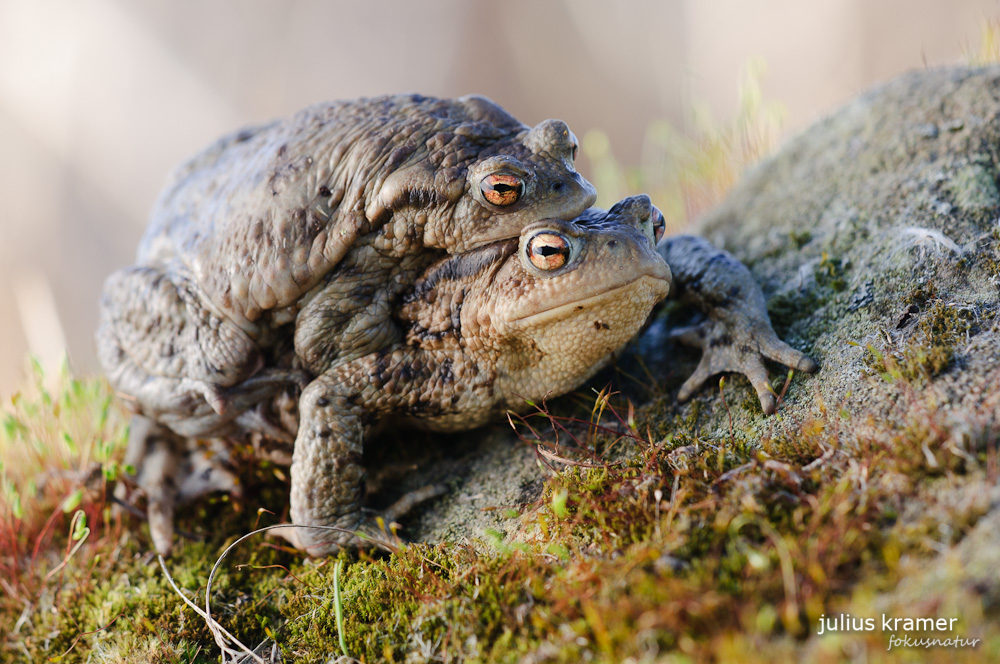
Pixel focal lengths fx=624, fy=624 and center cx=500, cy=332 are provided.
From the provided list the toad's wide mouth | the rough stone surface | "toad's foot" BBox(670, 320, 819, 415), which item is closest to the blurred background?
the rough stone surface

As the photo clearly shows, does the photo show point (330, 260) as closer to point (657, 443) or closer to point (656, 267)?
point (656, 267)

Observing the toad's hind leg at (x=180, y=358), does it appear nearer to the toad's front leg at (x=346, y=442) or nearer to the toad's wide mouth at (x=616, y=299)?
the toad's front leg at (x=346, y=442)

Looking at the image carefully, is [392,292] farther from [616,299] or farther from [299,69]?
[299,69]

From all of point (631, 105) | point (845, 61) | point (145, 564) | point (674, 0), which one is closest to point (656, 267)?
point (145, 564)

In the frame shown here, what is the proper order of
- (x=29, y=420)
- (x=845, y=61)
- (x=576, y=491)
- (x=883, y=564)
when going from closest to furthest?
(x=883, y=564) → (x=576, y=491) → (x=29, y=420) → (x=845, y=61)

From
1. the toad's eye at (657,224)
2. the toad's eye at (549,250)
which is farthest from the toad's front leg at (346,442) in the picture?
the toad's eye at (657,224)

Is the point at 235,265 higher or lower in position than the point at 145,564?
higher

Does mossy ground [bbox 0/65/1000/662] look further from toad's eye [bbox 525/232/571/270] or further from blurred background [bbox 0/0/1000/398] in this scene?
blurred background [bbox 0/0/1000/398]

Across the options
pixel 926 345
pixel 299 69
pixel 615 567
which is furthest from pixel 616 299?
pixel 299 69
